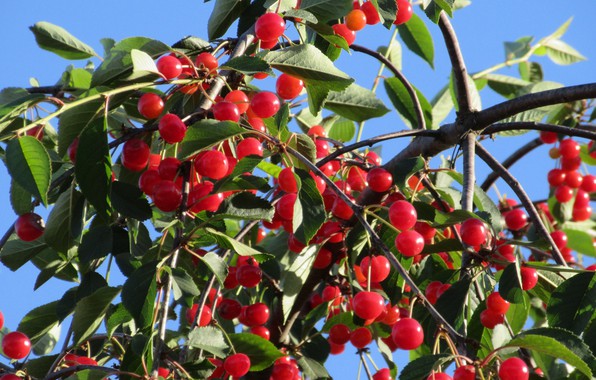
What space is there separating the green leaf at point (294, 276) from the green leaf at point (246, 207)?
41 centimetres

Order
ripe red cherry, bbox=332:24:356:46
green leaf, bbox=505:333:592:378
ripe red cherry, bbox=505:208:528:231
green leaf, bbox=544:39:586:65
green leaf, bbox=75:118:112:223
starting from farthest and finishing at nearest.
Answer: green leaf, bbox=544:39:586:65 < ripe red cherry, bbox=505:208:528:231 < ripe red cherry, bbox=332:24:356:46 < green leaf, bbox=75:118:112:223 < green leaf, bbox=505:333:592:378

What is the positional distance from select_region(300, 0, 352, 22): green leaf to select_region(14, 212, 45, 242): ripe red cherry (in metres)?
0.75

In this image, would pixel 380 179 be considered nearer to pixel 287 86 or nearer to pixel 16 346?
pixel 287 86

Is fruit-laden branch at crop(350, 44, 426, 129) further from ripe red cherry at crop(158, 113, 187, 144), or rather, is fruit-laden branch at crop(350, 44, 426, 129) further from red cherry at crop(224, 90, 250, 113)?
ripe red cherry at crop(158, 113, 187, 144)

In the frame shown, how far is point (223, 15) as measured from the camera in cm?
206

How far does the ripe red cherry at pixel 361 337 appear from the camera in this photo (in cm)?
225

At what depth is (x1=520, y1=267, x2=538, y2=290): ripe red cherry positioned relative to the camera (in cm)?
167

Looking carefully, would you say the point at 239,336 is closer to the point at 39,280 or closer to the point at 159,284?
the point at 159,284

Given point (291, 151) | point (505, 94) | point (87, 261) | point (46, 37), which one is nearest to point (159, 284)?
point (87, 261)

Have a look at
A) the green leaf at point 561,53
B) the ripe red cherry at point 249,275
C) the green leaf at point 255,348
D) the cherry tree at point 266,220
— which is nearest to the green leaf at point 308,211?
the cherry tree at point 266,220

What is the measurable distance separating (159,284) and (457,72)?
95 cm

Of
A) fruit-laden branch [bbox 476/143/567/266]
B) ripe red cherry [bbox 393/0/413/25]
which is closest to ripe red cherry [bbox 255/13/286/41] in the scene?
ripe red cherry [bbox 393/0/413/25]

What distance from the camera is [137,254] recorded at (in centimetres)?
192

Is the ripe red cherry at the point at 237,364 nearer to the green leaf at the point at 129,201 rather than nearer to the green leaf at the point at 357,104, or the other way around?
the green leaf at the point at 129,201
